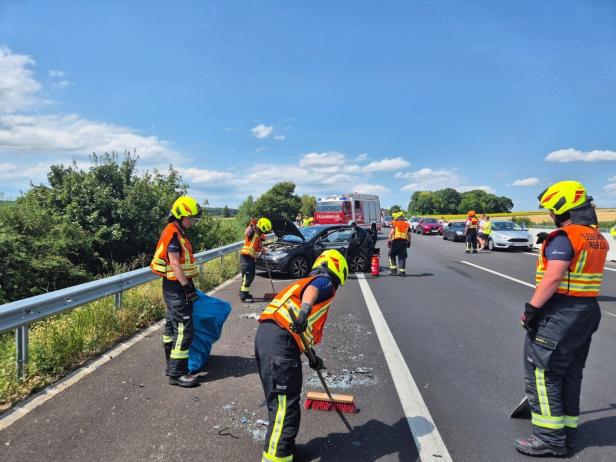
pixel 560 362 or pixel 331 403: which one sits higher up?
pixel 560 362

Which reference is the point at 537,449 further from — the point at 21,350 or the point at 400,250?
the point at 400,250

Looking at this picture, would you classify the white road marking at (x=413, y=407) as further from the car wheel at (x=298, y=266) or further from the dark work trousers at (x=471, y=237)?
the dark work trousers at (x=471, y=237)

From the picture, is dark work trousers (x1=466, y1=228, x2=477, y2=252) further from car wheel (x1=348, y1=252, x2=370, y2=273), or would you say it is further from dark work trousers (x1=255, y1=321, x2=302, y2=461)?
dark work trousers (x1=255, y1=321, x2=302, y2=461)

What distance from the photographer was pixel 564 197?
3174 millimetres

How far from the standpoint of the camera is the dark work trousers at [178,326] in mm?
4301

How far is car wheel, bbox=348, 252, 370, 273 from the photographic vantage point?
12828 millimetres

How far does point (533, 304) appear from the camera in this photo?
122 inches

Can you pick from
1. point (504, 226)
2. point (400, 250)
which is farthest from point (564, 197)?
point (504, 226)

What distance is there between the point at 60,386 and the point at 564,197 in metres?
4.81

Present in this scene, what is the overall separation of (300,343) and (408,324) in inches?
161

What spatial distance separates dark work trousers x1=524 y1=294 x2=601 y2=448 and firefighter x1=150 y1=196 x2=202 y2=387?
3.10 m

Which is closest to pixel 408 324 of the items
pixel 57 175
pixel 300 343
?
pixel 300 343

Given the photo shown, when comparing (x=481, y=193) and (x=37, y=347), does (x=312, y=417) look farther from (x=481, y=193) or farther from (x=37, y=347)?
(x=481, y=193)

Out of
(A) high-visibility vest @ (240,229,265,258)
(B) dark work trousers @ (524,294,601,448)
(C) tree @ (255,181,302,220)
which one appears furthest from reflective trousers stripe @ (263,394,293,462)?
(C) tree @ (255,181,302,220)
